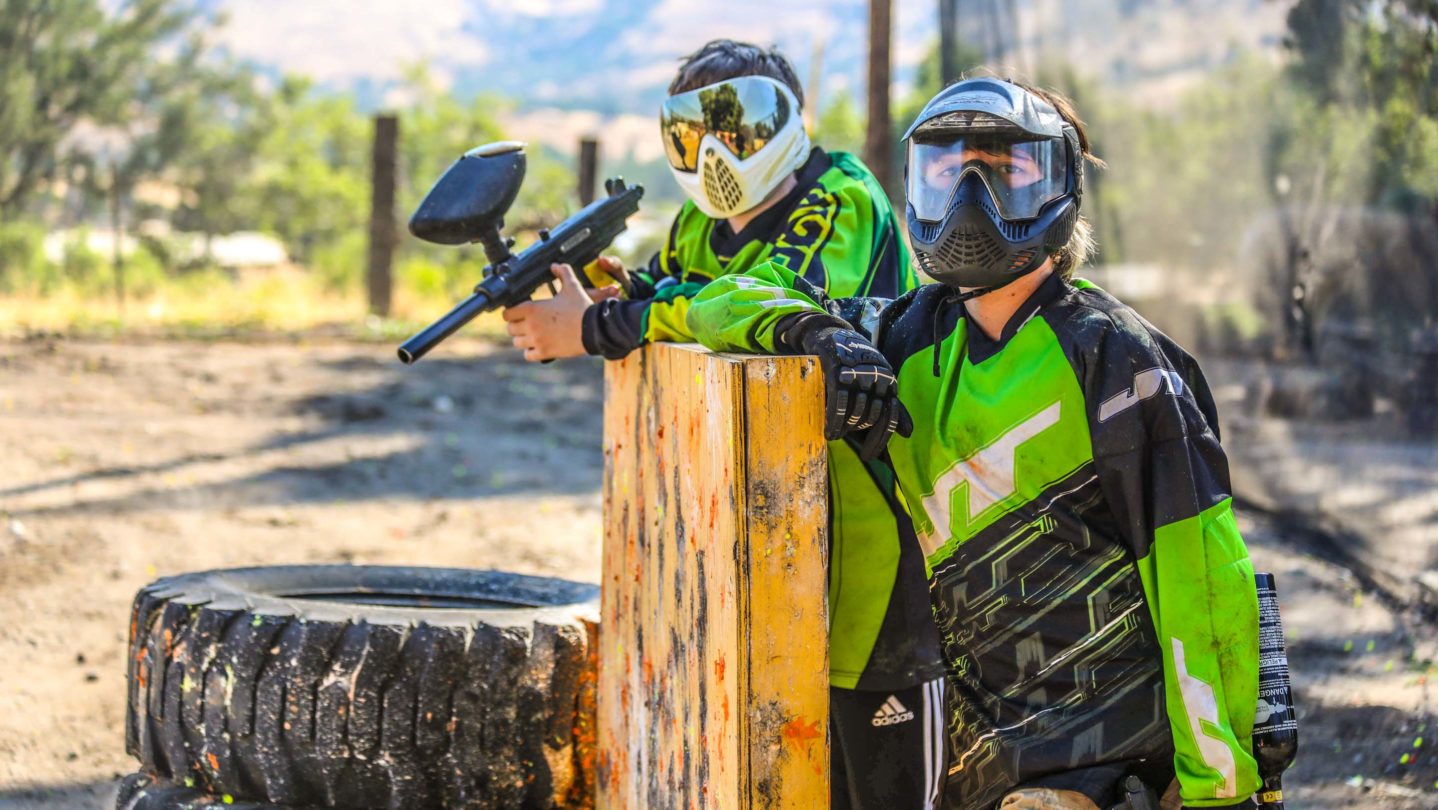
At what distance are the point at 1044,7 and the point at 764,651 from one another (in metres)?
7.54

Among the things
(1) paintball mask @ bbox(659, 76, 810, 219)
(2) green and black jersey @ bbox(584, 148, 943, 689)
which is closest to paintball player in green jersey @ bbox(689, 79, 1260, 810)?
(2) green and black jersey @ bbox(584, 148, 943, 689)

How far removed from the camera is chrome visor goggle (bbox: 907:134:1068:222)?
230 centimetres

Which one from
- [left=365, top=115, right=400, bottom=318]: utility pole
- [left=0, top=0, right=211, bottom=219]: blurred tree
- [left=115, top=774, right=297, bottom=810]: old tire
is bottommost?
[left=115, top=774, right=297, bottom=810]: old tire

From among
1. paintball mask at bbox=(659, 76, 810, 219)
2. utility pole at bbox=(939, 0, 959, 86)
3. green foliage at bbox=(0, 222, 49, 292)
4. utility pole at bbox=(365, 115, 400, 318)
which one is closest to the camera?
paintball mask at bbox=(659, 76, 810, 219)

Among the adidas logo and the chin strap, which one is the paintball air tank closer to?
the chin strap

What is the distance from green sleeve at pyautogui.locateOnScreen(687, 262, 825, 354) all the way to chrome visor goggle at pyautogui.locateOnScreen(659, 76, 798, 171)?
69 centimetres

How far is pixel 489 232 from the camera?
3352 mm

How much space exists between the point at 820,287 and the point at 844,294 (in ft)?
0.24

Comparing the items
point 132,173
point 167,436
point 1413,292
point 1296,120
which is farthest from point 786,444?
Answer: point 132,173

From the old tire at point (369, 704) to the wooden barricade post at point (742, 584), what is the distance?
2.32 feet

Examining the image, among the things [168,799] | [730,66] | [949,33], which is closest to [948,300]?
[730,66]

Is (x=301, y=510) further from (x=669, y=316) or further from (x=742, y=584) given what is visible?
(x=742, y=584)

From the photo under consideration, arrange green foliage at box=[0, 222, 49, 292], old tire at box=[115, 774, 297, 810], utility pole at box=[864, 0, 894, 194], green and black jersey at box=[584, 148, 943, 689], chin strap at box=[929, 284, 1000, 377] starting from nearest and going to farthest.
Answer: chin strap at box=[929, 284, 1000, 377]
green and black jersey at box=[584, 148, 943, 689]
old tire at box=[115, 774, 297, 810]
utility pole at box=[864, 0, 894, 194]
green foliage at box=[0, 222, 49, 292]

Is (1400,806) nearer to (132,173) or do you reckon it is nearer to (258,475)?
(258,475)
